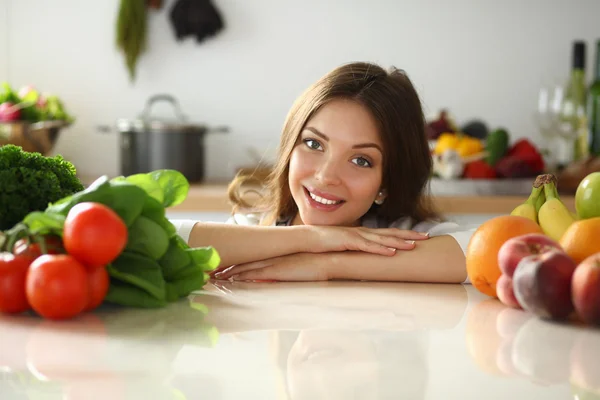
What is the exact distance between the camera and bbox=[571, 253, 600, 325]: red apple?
762 millimetres

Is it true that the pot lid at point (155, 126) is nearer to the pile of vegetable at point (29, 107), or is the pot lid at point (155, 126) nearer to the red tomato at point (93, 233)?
the pile of vegetable at point (29, 107)

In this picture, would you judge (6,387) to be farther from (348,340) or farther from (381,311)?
(381,311)

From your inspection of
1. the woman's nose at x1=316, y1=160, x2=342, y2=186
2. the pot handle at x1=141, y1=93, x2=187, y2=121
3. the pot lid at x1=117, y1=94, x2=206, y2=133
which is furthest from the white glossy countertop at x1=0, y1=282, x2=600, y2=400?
the pot handle at x1=141, y1=93, x2=187, y2=121

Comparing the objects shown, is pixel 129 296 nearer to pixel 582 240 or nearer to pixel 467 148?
pixel 582 240

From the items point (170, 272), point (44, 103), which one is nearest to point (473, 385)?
point (170, 272)

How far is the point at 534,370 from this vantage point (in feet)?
2.11

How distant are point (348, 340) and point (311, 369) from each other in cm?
11

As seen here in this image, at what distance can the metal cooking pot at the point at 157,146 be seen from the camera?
257cm

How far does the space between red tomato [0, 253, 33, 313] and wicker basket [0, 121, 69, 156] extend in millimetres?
1754

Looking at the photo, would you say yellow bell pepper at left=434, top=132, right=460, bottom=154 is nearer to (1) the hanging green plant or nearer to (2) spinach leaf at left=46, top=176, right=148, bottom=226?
(1) the hanging green plant

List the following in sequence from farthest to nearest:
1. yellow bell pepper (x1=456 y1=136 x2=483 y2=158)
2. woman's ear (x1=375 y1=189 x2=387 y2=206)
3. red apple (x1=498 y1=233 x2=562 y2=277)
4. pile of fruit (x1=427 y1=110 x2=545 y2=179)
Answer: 1. yellow bell pepper (x1=456 y1=136 x2=483 y2=158)
2. pile of fruit (x1=427 y1=110 x2=545 y2=179)
3. woman's ear (x1=375 y1=189 x2=387 y2=206)
4. red apple (x1=498 y1=233 x2=562 y2=277)

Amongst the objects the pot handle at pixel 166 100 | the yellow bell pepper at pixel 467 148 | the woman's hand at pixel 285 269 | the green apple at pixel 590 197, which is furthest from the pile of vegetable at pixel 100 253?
the pot handle at pixel 166 100

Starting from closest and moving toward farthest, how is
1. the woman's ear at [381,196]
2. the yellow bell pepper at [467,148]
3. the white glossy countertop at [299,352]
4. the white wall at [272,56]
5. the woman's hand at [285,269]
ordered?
the white glossy countertop at [299,352] < the woman's hand at [285,269] < the woman's ear at [381,196] < the yellow bell pepper at [467,148] < the white wall at [272,56]

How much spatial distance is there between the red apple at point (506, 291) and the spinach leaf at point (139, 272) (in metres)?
0.37
